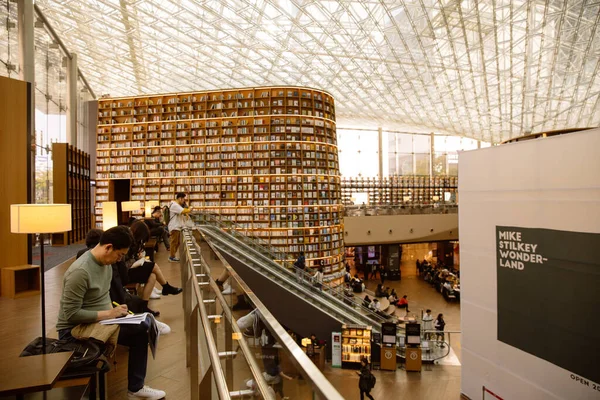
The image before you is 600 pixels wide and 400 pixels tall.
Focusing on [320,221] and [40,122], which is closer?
[40,122]

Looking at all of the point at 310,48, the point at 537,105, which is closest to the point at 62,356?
the point at 310,48

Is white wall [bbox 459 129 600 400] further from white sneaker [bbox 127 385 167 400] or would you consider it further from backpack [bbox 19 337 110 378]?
backpack [bbox 19 337 110 378]

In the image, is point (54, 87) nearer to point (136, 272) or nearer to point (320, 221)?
point (320, 221)

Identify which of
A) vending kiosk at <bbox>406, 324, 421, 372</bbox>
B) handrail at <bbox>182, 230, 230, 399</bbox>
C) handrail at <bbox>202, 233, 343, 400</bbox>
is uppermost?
handrail at <bbox>202, 233, 343, 400</bbox>

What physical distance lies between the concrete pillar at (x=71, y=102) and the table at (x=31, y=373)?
53.4 feet

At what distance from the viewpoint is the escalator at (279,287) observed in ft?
29.1

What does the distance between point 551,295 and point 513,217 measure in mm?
1162

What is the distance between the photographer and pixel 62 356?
1.96 meters

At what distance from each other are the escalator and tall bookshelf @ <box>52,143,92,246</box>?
5.19 metres

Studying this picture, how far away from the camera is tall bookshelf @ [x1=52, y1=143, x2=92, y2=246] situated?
12133mm

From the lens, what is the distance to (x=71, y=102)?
16.6m

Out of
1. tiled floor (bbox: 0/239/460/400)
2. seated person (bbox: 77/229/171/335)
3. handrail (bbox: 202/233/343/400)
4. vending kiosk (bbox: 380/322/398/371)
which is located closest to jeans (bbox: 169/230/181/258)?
tiled floor (bbox: 0/239/460/400)

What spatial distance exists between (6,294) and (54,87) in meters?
12.1

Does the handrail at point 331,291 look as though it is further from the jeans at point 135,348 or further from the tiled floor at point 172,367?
the jeans at point 135,348
